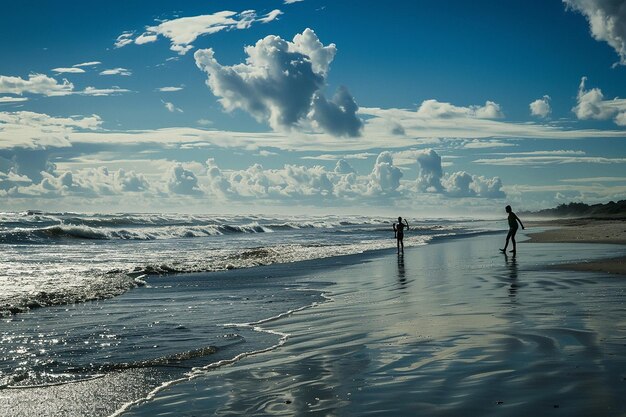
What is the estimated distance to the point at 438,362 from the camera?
23.2 feet

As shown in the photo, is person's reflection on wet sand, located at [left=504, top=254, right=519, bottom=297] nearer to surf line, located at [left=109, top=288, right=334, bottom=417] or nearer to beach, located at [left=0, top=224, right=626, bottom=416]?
beach, located at [left=0, top=224, right=626, bottom=416]

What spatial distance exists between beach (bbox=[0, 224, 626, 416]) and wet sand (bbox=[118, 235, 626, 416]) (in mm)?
21

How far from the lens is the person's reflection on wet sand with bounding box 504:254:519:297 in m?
13.5

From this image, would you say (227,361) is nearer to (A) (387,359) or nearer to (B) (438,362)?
(A) (387,359)

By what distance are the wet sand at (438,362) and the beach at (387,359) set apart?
0.8 inches

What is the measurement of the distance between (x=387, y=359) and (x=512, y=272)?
11880mm

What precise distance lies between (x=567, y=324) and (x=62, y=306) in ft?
36.7

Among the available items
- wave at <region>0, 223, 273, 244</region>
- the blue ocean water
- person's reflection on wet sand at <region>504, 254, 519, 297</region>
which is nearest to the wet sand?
person's reflection on wet sand at <region>504, 254, 519, 297</region>

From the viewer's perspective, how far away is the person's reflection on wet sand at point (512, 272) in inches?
533

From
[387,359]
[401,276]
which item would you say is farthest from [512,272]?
[387,359]

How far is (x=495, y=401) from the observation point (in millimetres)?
5402

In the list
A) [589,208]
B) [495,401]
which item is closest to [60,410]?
[495,401]

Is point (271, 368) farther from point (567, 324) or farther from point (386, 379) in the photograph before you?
point (567, 324)

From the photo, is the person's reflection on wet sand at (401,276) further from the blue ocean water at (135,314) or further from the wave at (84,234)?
the wave at (84,234)
